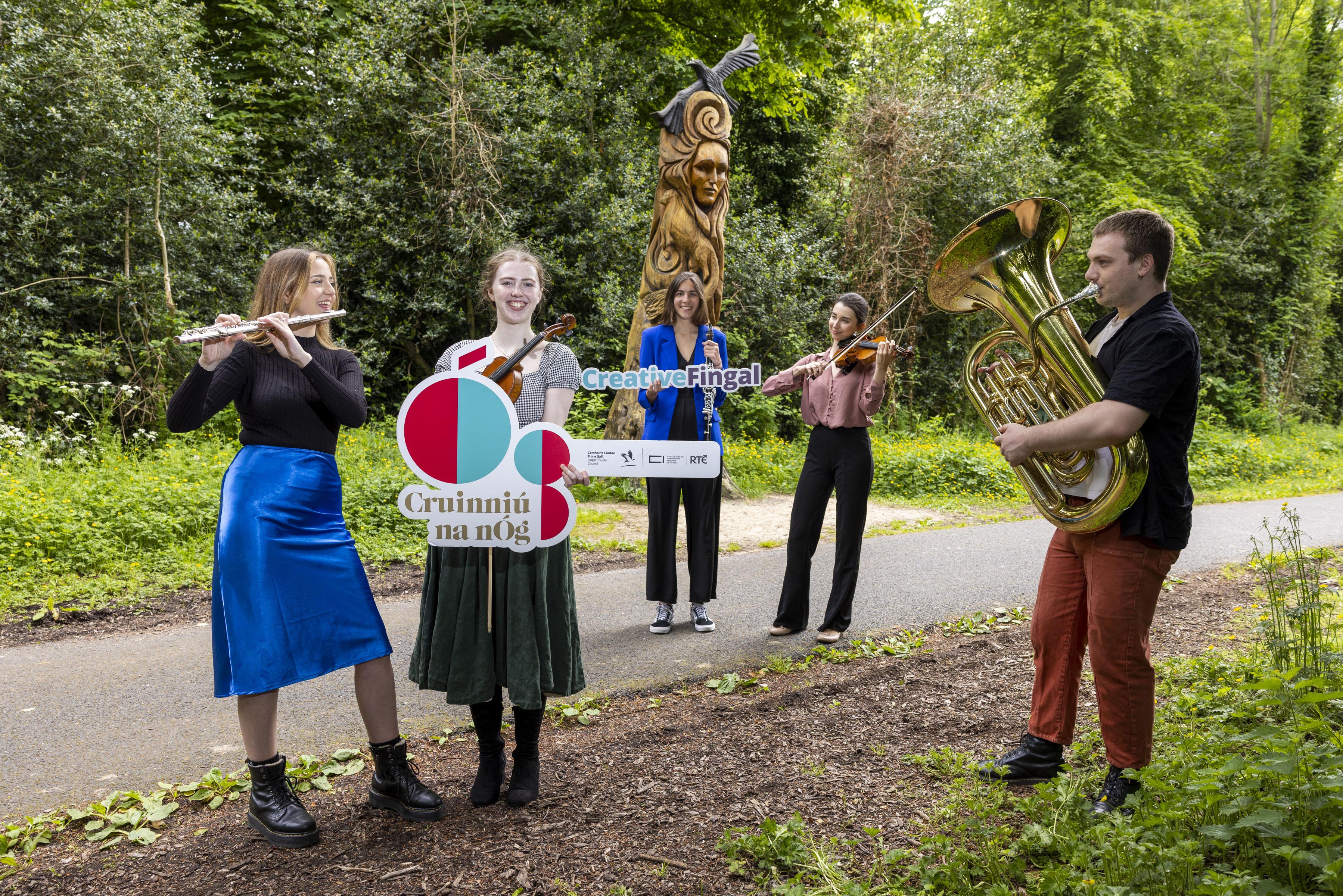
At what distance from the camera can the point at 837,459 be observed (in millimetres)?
4840

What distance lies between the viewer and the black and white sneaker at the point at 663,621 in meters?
5.06

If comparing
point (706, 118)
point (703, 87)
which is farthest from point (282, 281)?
point (703, 87)

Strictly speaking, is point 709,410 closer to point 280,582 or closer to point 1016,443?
point 1016,443

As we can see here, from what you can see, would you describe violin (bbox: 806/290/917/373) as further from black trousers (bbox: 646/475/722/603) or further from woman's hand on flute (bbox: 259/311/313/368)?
woman's hand on flute (bbox: 259/311/313/368)

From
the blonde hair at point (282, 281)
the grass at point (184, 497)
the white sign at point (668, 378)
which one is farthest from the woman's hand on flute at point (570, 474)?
the grass at point (184, 497)

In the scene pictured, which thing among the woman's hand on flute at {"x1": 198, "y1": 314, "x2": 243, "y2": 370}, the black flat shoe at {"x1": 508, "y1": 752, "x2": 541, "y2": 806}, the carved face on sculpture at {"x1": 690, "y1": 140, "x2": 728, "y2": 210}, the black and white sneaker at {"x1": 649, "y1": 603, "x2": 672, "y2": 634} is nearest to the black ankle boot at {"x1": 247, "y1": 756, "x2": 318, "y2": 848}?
the black flat shoe at {"x1": 508, "y1": 752, "x2": 541, "y2": 806}

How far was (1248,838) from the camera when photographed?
7.65 ft

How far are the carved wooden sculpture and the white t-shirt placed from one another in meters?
4.02

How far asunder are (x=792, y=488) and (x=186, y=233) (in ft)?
26.1

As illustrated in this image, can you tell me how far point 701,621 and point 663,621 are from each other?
0.77ft

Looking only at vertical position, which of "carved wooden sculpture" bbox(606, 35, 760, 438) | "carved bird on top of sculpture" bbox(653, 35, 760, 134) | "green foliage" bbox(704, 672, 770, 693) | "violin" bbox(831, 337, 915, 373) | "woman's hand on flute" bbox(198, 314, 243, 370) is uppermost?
"carved bird on top of sculpture" bbox(653, 35, 760, 134)

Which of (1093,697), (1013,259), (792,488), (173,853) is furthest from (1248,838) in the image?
(792,488)

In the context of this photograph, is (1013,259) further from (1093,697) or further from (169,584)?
(169,584)

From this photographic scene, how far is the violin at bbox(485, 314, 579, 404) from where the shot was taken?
295cm
